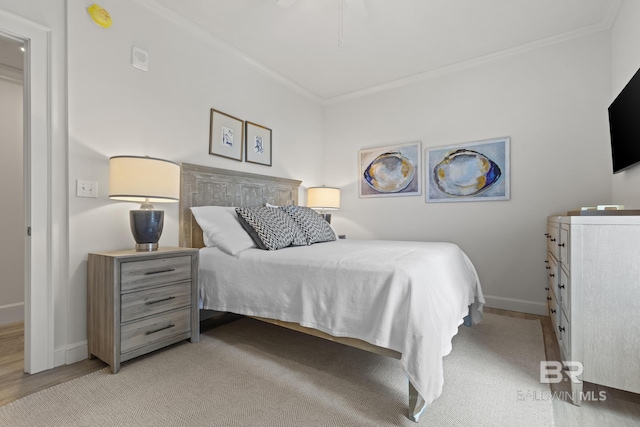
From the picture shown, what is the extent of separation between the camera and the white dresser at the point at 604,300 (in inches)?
57.1

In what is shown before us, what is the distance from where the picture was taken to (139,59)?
2379 mm

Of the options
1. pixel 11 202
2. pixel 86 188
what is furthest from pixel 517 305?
pixel 11 202

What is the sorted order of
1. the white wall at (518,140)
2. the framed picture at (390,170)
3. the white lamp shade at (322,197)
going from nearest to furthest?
the white wall at (518,140)
the framed picture at (390,170)
the white lamp shade at (322,197)

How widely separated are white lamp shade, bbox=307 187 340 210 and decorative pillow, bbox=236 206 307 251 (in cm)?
125

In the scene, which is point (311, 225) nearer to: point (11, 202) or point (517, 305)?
point (517, 305)

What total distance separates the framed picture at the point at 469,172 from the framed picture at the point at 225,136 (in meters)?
2.18

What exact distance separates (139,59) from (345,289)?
2355 millimetres

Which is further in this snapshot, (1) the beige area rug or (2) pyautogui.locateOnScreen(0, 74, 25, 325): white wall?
(2) pyautogui.locateOnScreen(0, 74, 25, 325): white wall

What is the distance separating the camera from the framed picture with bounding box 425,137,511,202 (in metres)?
3.17

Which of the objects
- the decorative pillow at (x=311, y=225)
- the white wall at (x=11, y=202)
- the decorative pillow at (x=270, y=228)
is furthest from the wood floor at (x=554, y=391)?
the decorative pillow at (x=311, y=225)

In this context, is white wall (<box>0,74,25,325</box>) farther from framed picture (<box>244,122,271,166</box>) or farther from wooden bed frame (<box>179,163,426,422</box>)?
framed picture (<box>244,122,271,166</box>)

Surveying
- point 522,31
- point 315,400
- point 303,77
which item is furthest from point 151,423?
point 522,31

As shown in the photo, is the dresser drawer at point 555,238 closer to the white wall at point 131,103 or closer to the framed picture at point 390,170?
the framed picture at point 390,170

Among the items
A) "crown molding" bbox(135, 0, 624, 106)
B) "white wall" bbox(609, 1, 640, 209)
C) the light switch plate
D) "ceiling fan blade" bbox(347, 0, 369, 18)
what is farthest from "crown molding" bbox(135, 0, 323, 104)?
"white wall" bbox(609, 1, 640, 209)
